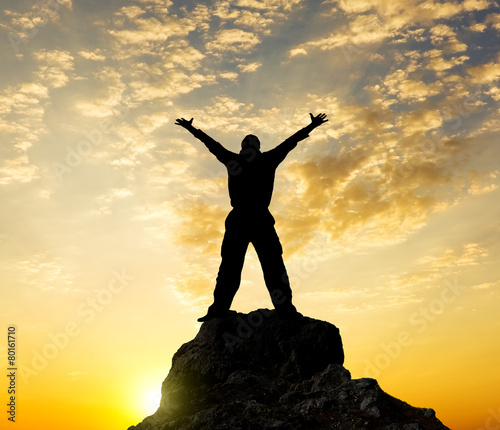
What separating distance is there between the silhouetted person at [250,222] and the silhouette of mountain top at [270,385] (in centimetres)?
74

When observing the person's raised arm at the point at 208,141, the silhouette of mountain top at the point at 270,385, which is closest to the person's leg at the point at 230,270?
the silhouette of mountain top at the point at 270,385

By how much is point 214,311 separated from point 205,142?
13.3ft

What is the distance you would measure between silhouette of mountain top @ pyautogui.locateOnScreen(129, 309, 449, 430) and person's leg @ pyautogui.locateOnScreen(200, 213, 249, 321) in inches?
13.9

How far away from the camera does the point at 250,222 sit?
11.8m

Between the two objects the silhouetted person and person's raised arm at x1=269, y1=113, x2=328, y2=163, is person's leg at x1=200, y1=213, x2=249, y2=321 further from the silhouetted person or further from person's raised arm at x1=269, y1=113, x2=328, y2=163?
person's raised arm at x1=269, y1=113, x2=328, y2=163

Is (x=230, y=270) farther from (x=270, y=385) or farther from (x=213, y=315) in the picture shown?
(x=270, y=385)

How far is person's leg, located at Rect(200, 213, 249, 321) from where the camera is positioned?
1175 centimetres

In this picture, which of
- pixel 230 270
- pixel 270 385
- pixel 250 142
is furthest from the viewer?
pixel 250 142

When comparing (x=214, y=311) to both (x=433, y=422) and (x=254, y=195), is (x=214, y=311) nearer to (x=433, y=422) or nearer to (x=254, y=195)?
(x=254, y=195)

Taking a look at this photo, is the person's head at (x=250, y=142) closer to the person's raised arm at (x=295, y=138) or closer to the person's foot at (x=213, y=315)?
the person's raised arm at (x=295, y=138)

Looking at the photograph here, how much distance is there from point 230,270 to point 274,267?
1039 mm

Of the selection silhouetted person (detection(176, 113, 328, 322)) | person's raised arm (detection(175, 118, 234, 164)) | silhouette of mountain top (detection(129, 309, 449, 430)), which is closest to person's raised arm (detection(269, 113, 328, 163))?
silhouetted person (detection(176, 113, 328, 322))

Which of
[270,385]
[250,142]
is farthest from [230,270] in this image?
[250,142]

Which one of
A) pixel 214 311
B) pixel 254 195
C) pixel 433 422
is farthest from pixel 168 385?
pixel 433 422
